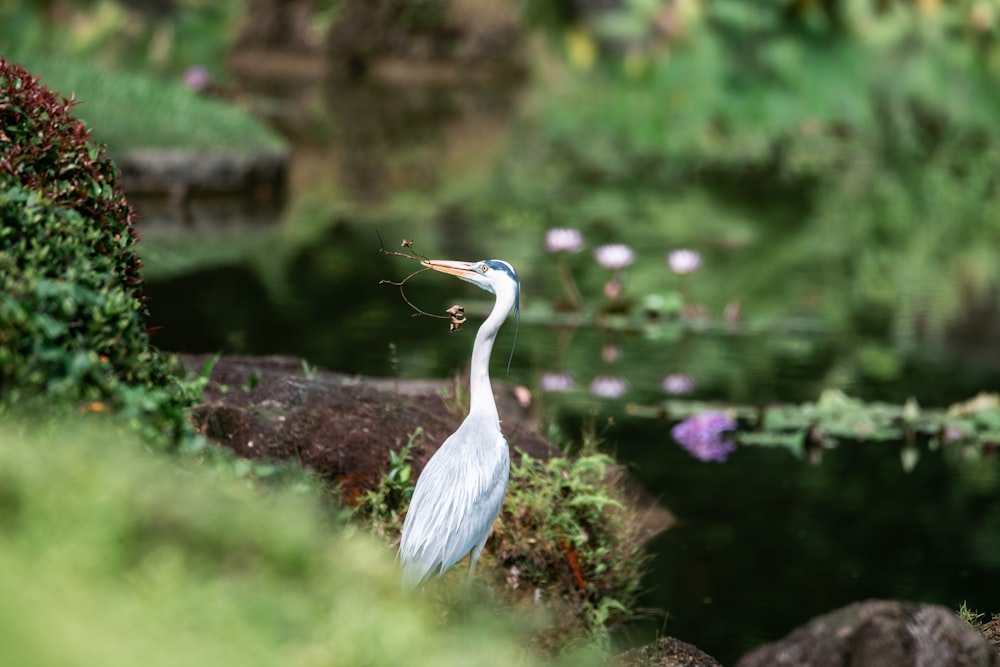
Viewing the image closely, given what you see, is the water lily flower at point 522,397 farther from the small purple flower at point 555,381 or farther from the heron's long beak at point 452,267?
the heron's long beak at point 452,267

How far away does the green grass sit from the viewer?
12.2 m

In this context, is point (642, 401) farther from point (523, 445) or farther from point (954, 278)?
point (954, 278)

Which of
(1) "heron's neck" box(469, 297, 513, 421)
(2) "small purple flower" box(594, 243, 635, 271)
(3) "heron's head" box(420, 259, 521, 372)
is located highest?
(3) "heron's head" box(420, 259, 521, 372)

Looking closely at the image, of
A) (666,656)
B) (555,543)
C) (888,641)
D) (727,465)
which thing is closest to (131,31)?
Result: (727,465)

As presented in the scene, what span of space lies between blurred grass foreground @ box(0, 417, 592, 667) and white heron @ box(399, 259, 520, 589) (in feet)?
1.67

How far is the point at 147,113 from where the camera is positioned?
1270 cm

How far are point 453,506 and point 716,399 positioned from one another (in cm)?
353

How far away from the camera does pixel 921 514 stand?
20.0ft

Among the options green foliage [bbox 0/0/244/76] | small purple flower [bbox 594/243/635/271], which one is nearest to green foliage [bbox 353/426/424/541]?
small purple flower [bbox 594/243/635/271]

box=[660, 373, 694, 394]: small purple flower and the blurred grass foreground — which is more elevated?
the blurred grass foreground

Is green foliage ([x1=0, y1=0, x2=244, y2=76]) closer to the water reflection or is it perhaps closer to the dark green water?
the dark green water

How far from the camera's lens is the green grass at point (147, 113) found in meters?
12.2

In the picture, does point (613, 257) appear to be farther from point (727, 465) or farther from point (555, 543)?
point (555, 543)

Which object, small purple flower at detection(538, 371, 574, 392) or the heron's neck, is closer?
the heron's neck
